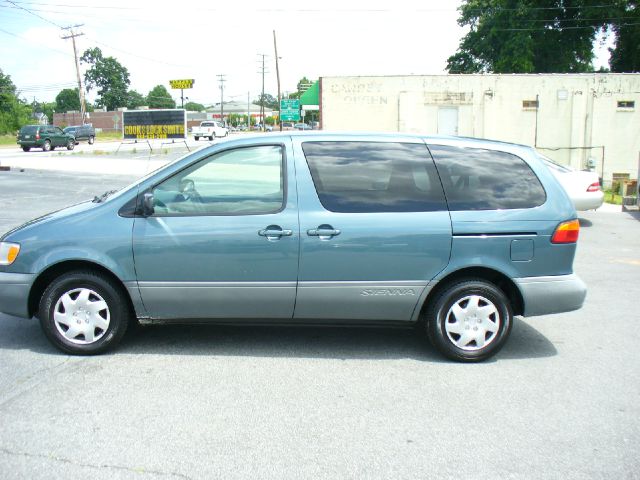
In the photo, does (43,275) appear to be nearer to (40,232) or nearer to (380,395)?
(40,232)

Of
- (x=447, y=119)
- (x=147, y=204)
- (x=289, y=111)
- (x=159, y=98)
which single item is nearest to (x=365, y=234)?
(x=147, y=204)

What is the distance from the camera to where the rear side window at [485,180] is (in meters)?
4.80

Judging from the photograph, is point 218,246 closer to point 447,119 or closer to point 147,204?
point 147,204

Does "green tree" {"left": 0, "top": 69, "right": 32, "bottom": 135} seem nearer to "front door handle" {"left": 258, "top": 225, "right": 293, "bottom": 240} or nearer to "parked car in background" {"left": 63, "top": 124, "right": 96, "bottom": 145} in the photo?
"parked car in background" {"left": 63, "top": 124, "right": 96, "bottom": 145}

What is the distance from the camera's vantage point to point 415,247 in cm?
466

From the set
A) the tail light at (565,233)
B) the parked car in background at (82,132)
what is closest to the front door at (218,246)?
the tail light at (565,233)

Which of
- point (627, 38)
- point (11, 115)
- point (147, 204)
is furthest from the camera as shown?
point (11, 115)

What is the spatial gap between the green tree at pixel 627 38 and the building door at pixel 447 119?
66.5 feet

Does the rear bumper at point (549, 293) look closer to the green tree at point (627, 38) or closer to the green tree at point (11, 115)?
the green tree at point (627, 38)

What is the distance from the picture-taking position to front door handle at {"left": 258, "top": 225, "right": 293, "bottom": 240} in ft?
15.1

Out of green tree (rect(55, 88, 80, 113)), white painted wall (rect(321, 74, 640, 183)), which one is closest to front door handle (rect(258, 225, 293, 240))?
white painted wall (rect(321, 74, 640, 183))

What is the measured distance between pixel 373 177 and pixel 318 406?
179cm

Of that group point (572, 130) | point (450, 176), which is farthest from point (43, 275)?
point (572, 130)

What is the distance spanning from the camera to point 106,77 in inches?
4963
